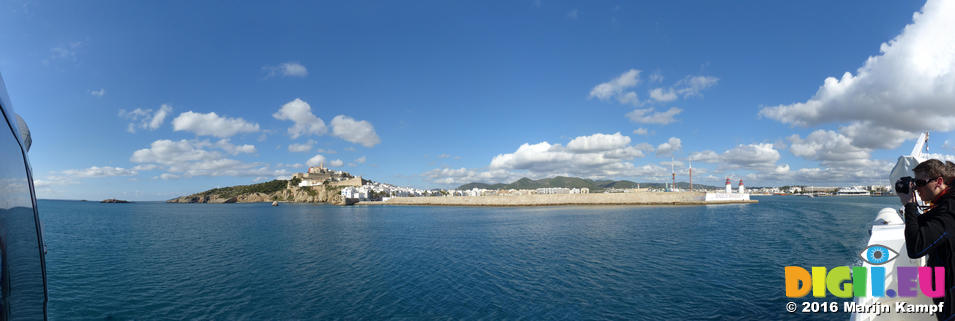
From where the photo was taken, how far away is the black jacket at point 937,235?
3436mm

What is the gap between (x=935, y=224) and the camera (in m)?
3.49

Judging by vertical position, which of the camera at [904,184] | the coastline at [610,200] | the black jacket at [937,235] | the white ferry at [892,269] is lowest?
the coastline at [610,200]

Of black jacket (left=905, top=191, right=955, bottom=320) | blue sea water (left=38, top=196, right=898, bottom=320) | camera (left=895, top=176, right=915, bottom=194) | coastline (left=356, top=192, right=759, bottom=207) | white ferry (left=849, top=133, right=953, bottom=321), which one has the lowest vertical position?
coastline (left=356, top=192, right=759, bottom=207)

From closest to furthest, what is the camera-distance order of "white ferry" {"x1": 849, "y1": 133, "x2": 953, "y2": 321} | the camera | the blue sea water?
1. the camera
2. "white ferry" {"x1": 849, "y1": 133, "x2": 953, "y2": 321}
3. the blue sea water

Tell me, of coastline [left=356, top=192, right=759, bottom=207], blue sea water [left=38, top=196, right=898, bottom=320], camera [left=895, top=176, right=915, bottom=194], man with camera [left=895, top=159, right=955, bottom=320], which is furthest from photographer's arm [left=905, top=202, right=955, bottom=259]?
coastline [left=356, top=192, right=759, bottom=207]

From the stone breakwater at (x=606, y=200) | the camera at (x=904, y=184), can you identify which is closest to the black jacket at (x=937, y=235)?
the camera at (x=904, y=184)

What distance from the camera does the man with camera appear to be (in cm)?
345

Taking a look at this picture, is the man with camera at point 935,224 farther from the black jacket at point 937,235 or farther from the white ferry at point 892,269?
the white ferry at point 892,269

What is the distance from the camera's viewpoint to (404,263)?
21.7 meters

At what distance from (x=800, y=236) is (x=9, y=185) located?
43515 mm

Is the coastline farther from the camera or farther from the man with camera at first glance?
the man with camera

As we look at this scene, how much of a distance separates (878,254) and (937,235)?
11.3 feet

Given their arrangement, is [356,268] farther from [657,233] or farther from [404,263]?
[657,233]

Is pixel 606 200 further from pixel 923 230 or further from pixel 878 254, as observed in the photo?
pixel 923 230
